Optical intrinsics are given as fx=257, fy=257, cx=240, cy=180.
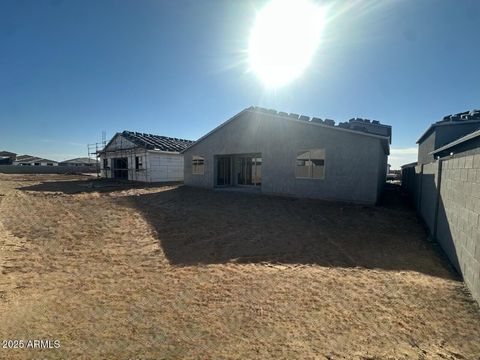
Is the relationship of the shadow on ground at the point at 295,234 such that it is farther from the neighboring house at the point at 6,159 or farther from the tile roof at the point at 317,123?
the neighboring house at the point at 6,159

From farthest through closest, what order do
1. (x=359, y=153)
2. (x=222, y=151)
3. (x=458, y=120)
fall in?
(x=222, y=151), (x=458, y=120), (x=359, y=153)

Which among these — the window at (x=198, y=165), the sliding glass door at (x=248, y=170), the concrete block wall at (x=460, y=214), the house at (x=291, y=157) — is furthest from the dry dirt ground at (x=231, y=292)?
the window at (x=198, y=165)

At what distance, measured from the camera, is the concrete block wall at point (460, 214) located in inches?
161

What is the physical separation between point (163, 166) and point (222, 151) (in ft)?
30.2

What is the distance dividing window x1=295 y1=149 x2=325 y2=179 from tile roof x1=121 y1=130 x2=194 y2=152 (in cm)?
1520

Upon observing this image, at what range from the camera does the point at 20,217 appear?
29.2ft

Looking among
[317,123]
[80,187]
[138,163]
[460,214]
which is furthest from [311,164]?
[138,163]

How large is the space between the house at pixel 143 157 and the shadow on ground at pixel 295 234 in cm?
1184

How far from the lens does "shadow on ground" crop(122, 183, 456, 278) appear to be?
5.82 m

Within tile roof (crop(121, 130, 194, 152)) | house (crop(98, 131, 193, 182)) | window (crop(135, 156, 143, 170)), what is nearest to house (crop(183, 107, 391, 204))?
house (crop(98, 131, 193, 182))

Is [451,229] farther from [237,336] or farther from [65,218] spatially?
[65,218]

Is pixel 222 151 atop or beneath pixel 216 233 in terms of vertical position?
atop

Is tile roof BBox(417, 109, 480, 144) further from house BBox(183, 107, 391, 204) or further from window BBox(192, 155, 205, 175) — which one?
window BBox(192, 155, 205, 175)

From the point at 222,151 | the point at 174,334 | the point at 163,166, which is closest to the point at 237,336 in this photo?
the point at 174,334
